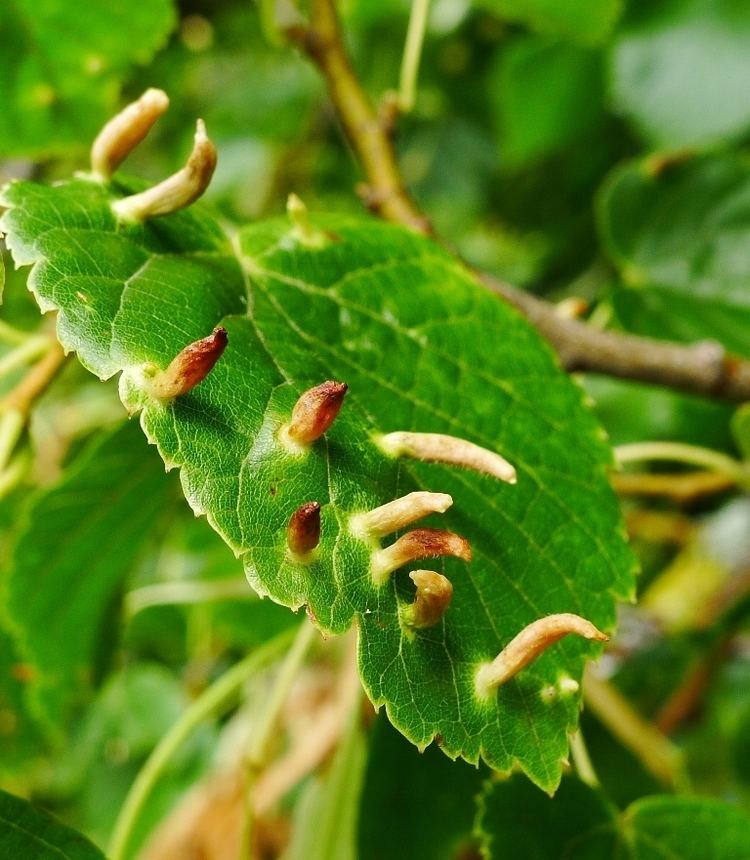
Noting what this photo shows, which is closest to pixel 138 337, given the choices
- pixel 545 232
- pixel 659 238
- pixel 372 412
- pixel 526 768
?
pixel 372 412

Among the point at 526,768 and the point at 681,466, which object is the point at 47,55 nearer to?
the point at 526,768

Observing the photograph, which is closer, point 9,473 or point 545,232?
point 9,473

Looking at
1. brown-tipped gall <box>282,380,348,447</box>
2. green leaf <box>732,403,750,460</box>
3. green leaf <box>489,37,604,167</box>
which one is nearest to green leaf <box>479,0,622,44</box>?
green leaf <box>489,37,604,167</box>

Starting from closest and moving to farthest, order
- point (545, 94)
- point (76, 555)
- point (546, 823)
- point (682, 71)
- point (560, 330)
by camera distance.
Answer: point (546, 823)
point (560, 330)
point (76, 555)
point (682, 71)
point (545, 94)

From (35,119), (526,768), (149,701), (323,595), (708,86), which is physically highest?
(35,119)

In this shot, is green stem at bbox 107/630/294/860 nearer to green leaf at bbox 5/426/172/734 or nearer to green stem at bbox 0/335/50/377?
green leaf at bbox 5/426/172/734

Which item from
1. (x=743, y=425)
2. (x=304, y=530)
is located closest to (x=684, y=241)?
(x=743, y=425)

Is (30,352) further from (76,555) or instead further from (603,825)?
(603,825)
